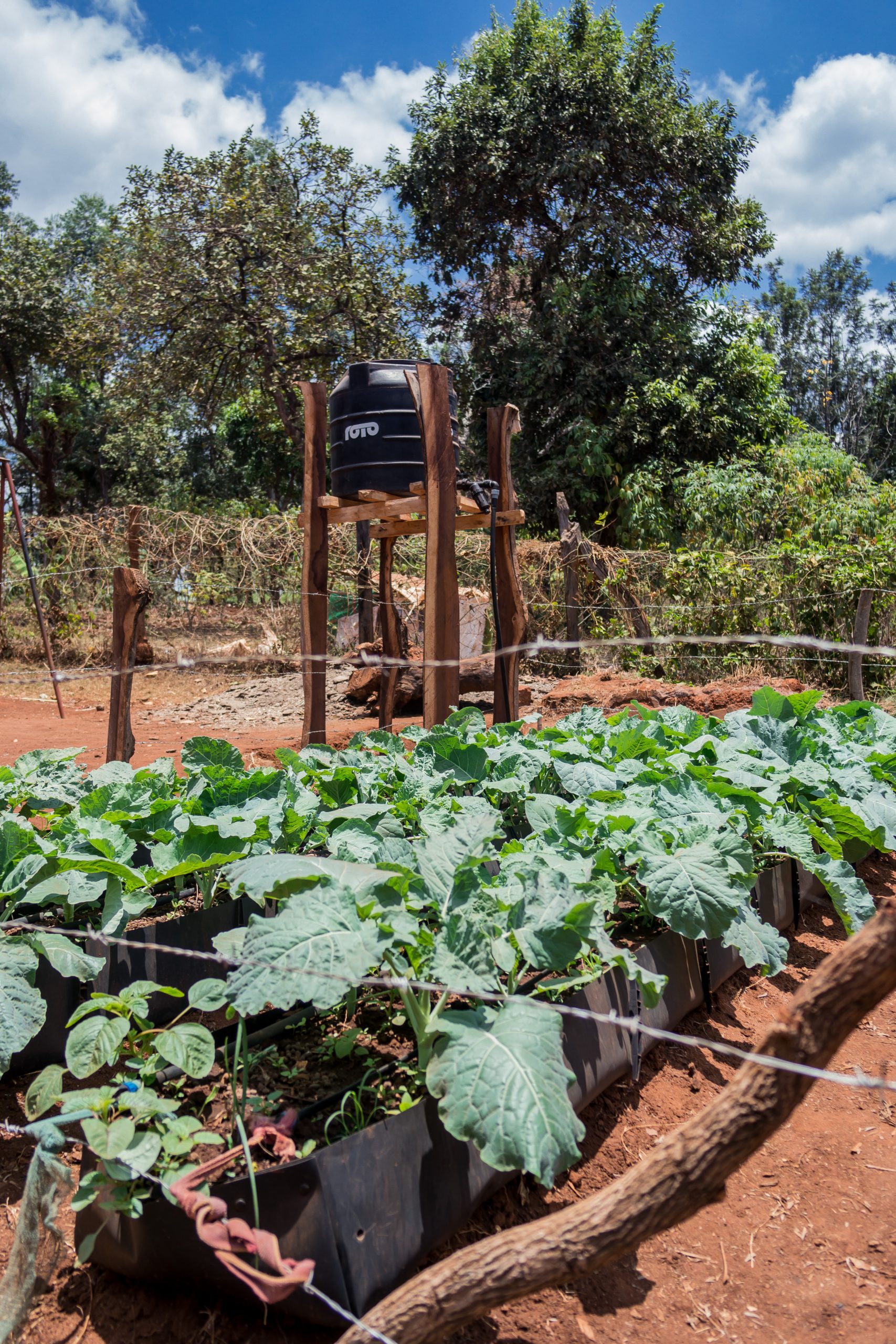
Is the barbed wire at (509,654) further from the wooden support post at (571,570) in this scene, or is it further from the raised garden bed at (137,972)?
the raised garden bed at (137,972)

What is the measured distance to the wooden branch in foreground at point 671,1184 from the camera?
112 cm

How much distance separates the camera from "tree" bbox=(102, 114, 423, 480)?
14.7 metres

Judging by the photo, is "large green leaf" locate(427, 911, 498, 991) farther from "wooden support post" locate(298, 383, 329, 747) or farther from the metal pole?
the metal pole

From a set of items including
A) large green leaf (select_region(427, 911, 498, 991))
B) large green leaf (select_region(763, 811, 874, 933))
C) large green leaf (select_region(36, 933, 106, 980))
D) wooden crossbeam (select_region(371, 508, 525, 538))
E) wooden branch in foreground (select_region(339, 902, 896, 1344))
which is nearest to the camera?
wooden branch in foreground (select_region(339, 902, 896, 1344))

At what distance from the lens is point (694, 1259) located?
181 centimetres

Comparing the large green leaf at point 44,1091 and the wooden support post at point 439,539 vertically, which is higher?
the wooden support post at point 439,539

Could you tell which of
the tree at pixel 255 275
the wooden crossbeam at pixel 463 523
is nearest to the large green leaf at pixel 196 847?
the wooden crossbeam at pixel 463 523

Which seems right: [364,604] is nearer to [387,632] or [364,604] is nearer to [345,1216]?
[387,632]

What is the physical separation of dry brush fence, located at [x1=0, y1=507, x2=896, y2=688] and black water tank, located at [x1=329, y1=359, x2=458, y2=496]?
2863 millimetres

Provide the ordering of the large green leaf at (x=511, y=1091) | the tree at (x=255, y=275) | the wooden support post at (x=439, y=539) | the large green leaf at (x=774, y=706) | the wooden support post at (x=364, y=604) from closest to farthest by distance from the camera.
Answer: the large green leaf at (x=511, y=1091)
the large green leaf at (x=774, y=706)
the wooden support post at (x=439, y=539)
the wooden support post at (x=364, y=604)
the tree at (x=255, y=275)

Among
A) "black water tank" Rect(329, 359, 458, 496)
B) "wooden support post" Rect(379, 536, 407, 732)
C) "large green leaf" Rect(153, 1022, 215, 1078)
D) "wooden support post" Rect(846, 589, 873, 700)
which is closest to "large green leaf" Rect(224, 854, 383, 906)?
"large green leaf" Rect(153, 1022, 215, 1078)

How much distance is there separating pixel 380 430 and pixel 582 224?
1336 cm

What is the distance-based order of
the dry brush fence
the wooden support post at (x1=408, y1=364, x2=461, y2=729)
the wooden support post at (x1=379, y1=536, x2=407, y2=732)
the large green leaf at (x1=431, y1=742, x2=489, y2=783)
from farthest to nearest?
1. the dry brush fence
2. the wooden support post at (x1=379, y1=536, x2=407, y2=732)
3. the wooden support post at (x1=408, y1=364, x2=461, y2=729)
4. the large green leaf at (x1=431, y1=742, x2=489, y2=783)

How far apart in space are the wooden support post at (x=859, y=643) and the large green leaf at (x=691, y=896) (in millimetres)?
6385
